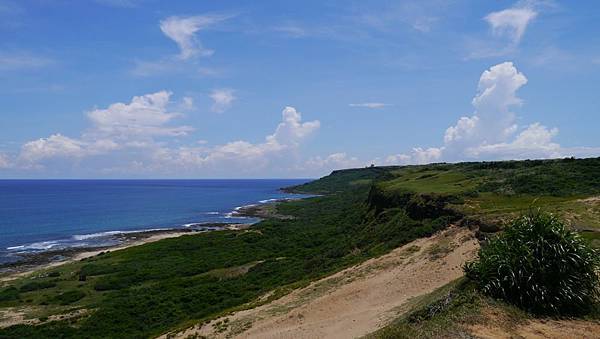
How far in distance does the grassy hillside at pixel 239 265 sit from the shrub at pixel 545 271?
8456 millimetres

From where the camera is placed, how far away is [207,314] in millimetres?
30562

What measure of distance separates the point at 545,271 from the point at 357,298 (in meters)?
12.0

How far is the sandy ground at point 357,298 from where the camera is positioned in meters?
21.4

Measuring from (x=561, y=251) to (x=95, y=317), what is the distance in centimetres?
3013

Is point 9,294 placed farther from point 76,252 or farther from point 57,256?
point 76,252

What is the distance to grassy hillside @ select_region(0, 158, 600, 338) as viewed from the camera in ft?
102

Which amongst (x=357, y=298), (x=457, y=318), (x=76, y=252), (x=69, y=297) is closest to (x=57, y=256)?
(x=76, y=252)

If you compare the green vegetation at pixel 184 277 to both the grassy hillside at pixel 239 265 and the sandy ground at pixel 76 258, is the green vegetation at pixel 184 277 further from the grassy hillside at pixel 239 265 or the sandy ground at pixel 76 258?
the sandy ground at pixel 76 258

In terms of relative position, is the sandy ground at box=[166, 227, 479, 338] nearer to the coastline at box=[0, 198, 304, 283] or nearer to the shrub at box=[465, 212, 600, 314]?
the shrub at box=[465, 212, 600, 314]

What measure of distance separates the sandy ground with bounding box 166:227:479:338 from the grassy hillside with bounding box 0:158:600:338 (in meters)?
2.66

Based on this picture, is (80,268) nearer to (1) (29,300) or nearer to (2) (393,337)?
(1) (29,300)

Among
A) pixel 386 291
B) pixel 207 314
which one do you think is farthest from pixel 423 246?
pixel 207 314

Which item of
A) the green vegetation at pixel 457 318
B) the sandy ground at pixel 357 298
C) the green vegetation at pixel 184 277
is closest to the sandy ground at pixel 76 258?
the green vegetation at pixel 184 277

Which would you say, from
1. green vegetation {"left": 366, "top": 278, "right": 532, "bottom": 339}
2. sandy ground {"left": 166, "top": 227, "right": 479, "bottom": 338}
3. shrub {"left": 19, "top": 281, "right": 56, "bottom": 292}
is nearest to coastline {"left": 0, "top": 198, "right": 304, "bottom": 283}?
shrub {"left": 19, "top": 281, "right": 56, "bottom": 292}
